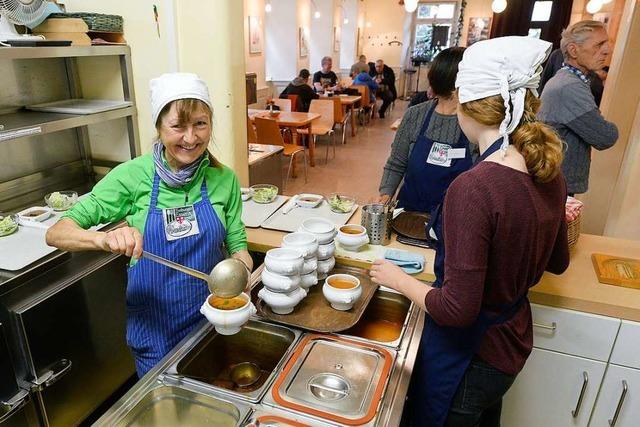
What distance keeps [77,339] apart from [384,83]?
33.5 feet

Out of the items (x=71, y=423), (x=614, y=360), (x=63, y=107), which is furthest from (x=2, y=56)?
(x=614, y=360)

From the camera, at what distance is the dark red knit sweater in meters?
0.96

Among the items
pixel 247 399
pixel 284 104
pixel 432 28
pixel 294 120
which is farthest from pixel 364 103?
pixel 247 399

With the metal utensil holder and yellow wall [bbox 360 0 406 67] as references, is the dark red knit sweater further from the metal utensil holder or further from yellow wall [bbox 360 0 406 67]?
yellow wall [bbox 360 0 406 67]

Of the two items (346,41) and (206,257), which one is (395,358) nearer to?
(206,257)

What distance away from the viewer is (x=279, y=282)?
129 cm

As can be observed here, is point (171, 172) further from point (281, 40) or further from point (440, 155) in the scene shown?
point (281, 40)

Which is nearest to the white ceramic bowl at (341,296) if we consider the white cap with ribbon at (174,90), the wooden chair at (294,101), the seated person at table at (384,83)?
the white cap with ribbon at (174,90)

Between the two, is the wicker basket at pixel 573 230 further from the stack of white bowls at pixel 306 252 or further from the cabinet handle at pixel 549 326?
the stack of white bowls at pixel 306 252

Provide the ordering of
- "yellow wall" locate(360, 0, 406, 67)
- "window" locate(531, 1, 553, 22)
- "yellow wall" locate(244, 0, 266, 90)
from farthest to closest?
"yellow wall" locate(360, 0, 406, 67) < "window" locate(531, 1, 553, 22) < "yellow wall" locate(244, 0, 266, 90)

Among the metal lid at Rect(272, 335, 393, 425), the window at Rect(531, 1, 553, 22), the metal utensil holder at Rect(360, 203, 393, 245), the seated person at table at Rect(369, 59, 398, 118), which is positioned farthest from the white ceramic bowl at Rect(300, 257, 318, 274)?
the window at Rect(531, 1, 553, 22)

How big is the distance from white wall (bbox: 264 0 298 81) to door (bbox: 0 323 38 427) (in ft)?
27.6

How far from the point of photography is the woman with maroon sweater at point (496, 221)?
3.20 ft

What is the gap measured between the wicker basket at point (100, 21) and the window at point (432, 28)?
1252 cm
